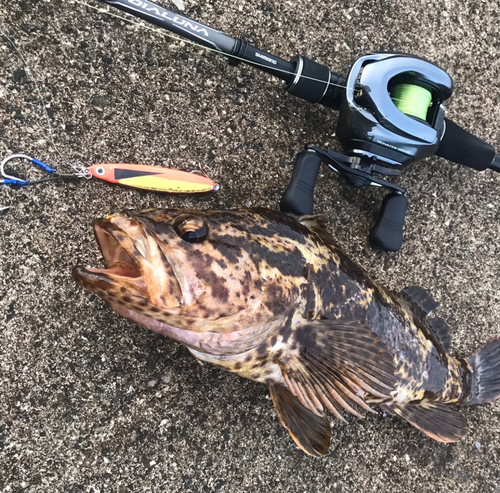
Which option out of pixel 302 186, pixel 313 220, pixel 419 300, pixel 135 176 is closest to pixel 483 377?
pixel 419 300

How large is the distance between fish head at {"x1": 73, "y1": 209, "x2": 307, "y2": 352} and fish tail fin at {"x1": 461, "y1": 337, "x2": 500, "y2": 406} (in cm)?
151

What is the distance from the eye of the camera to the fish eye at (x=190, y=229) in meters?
1.68

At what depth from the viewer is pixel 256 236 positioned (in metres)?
1.88

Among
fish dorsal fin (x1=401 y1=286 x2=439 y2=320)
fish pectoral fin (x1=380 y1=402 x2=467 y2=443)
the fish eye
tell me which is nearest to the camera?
the fish eye

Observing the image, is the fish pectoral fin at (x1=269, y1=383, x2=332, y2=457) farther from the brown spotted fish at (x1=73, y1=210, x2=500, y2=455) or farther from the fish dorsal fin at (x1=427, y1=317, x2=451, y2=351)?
the fish dorsal fin at (x1=427, y1=317, x2=451, y2=351)

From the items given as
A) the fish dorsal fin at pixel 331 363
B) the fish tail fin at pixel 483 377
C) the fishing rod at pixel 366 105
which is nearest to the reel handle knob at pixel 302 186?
the fishing rod at pixel 366 105

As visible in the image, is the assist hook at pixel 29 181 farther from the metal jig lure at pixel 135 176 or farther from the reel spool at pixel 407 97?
the reel spool at pixel 407 97

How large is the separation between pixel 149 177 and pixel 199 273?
702 mm

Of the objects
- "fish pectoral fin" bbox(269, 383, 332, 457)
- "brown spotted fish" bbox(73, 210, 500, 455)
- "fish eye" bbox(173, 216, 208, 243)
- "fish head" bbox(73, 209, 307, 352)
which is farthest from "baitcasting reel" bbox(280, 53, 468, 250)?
"fish pectoral fin" bbox(269, 383, 332, 457)

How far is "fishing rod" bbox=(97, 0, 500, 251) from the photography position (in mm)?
2064

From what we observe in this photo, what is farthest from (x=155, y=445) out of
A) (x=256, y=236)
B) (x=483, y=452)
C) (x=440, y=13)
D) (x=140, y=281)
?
(x=440, y=13)

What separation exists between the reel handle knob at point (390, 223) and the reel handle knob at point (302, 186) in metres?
0.53

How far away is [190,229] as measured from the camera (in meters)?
1.68

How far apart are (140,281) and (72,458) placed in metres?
1.12
